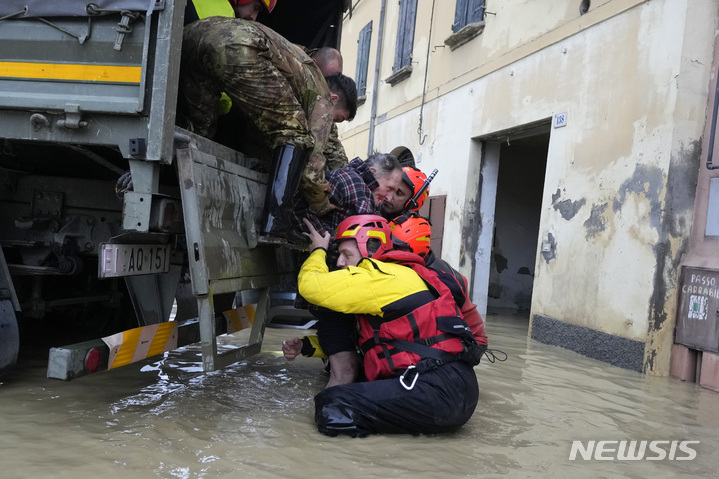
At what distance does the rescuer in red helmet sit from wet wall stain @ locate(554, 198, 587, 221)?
4.00 m

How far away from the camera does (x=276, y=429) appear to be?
3.13 meters

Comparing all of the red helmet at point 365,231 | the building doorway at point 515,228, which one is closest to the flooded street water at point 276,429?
the red helmet at point 365,231

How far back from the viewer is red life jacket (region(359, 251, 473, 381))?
3.17 m

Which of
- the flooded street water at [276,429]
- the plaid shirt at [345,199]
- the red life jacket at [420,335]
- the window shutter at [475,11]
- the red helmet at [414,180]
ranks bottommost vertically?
the flooded street water at [276,429]

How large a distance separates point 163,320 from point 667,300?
4.13 metres

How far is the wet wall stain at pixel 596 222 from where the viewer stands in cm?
640

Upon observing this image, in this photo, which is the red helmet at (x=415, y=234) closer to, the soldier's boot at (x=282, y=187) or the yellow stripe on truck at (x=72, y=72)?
the soldier's boot at (x=282, y=187)

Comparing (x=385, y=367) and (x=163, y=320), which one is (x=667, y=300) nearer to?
(x=385, y=367)

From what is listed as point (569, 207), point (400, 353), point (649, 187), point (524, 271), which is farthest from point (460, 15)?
point (400, 353)

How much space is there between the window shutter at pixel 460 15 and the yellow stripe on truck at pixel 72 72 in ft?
25.0

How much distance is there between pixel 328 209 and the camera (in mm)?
3900

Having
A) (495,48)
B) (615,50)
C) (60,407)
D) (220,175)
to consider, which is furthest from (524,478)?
(495,48)

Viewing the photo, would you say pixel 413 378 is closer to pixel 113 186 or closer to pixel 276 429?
pixel 276 429

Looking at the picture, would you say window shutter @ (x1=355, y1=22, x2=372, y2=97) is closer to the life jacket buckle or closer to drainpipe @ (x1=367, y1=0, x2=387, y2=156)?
drainpipe @ (x1=367, y1=0, x2=387, y2=156)
